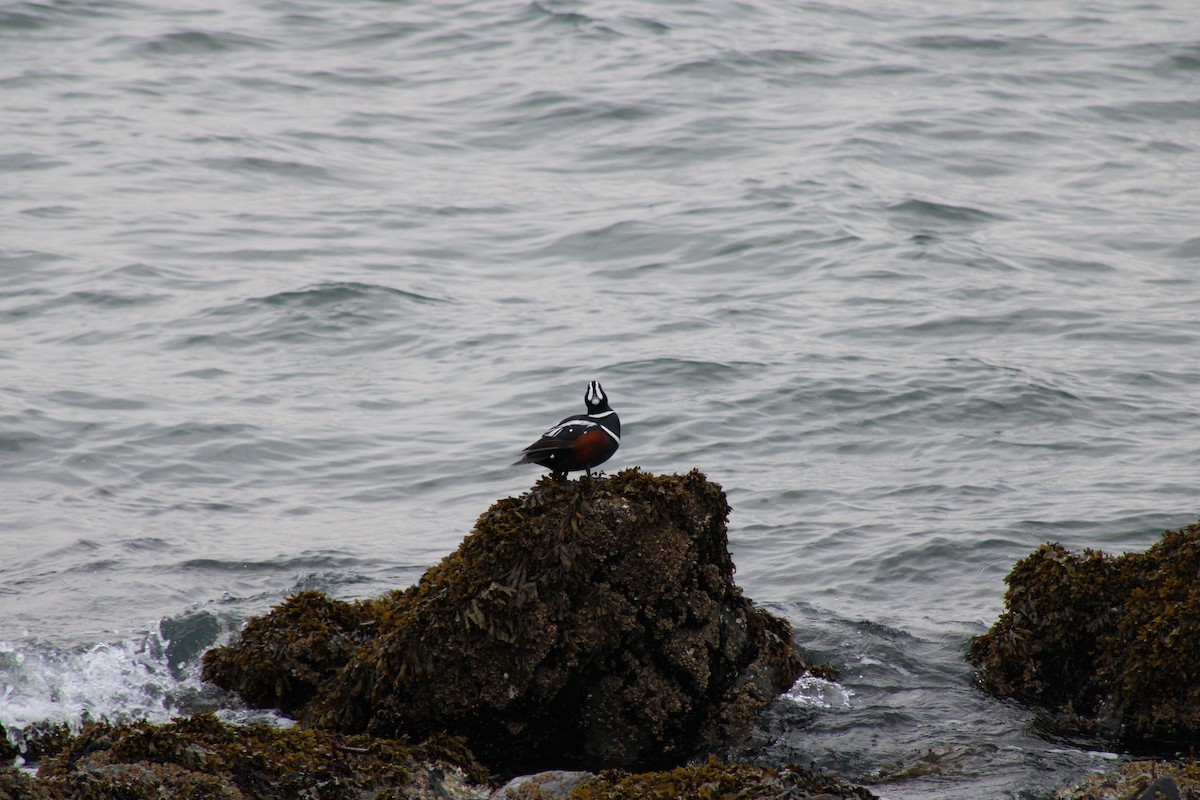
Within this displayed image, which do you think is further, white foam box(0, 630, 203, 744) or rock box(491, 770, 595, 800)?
white foam box(0, 630, 203, 744)

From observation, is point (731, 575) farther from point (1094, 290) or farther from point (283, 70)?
point (283, 70)

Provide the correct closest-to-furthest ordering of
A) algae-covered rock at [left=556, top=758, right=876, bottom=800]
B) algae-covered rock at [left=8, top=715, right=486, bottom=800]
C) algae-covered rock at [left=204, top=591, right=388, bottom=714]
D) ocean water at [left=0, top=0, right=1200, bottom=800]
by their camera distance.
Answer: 1. algae-covered rock at [left=8, top=715, right=486, bottom=800]
2. algae-covered rock at [left=556, top=758, right=876, bottom=800]
3. algae-covered rock at [left=204, top=591, right=388, bottom=714]
4. ocean water at [left=0, top=0, right=1200, bottom=800]

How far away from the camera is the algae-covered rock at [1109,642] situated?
5.48 m

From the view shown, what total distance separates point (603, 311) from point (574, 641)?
27.1ft

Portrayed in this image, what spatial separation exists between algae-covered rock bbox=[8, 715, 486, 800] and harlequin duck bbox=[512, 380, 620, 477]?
128 cm

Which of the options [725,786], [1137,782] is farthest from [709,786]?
[1137,782]

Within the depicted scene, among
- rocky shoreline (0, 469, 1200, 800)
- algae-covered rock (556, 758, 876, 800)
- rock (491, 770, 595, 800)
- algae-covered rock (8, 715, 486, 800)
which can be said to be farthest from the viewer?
rocky shoreline (0, 469, 1200, 800)

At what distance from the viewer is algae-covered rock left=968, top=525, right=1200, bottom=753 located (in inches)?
216

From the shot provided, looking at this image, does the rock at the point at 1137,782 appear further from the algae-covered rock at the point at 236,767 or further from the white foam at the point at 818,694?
the algae-covered rock at the point at 236,767

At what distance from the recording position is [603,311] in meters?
13.3

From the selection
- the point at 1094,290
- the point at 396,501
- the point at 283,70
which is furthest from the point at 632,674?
the point at 283,70

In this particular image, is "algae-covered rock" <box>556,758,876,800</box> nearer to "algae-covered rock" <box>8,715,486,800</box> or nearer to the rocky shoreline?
the rocky shoreline

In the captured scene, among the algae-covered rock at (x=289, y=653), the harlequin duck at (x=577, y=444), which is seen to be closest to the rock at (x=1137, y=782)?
the harlequin duck at (x=577, y=444)

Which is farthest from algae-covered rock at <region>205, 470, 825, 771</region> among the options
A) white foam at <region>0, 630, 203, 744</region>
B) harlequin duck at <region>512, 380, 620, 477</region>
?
white foam at <region>0, 630, 203, 744</region>
